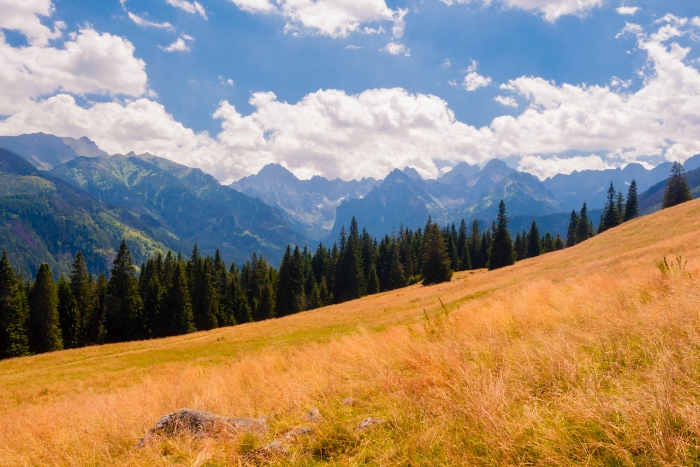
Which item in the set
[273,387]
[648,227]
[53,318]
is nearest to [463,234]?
[648,227]

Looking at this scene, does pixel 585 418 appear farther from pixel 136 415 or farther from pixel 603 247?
pixel 603 247

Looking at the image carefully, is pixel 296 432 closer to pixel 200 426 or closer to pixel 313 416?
pixel 313 416

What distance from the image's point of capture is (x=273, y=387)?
7.54 metres

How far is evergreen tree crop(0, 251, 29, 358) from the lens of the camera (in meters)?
45.3

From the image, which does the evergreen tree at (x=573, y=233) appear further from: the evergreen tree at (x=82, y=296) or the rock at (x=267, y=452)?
the rock at (x=267, y=452)

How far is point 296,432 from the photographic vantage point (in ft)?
15.9

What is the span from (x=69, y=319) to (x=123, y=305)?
7506mm

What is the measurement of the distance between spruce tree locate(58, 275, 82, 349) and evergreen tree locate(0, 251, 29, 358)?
7.00 meters

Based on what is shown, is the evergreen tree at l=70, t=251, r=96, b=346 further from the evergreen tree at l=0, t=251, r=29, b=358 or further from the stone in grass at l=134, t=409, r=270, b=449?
the stone in grass at l=134, t=409, r=270, b=449

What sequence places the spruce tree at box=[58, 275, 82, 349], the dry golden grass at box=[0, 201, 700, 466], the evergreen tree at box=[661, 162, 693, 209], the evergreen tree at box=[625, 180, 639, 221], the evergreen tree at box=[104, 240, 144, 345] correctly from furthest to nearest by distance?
1. the evergreen tree at box=[625, 180, 639, 221]
2. the evergreen tree at box=[661, 162, 693, 209]
3. the evergreen tree at box=[104, 240, 144, 345]
4. the spruce tree at box=[58, 275, 82, 349]
5. the dry golden grass at box=[0, 201, 700, 466]

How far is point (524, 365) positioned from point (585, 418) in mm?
1697

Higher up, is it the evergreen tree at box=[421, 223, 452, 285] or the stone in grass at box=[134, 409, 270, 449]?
the evergreen tree at box=[421, 223, 452, 285]

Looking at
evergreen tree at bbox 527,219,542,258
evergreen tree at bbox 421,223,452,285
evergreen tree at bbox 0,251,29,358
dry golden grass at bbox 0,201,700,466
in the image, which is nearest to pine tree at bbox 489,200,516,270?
evergreen tree at bbox 421,223,452,285

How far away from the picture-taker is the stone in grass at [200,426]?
16.8ft
